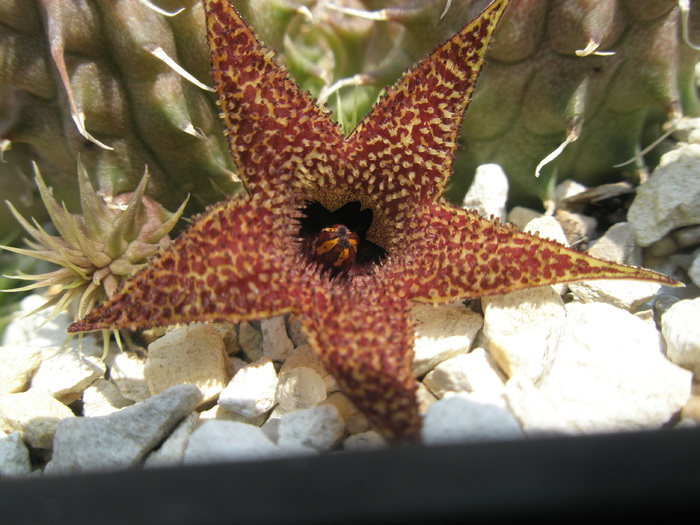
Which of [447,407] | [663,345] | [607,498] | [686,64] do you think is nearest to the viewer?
[607,498]

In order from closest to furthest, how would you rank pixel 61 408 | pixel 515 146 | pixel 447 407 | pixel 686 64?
pixel 447 407 → pixel 61 408 → pixel 686 64 → pixel 515 146

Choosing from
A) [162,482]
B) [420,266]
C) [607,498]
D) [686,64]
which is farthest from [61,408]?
[686,64]

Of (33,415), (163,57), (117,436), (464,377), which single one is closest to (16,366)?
(33,415)

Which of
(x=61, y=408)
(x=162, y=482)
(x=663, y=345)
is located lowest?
(x=61, y=408)

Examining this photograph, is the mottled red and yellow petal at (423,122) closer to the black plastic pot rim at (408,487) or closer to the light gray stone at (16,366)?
the black plastic pot rim at (408,487)

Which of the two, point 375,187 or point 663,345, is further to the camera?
point 375,187

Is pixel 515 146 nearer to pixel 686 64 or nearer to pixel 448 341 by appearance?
pixel 686 64

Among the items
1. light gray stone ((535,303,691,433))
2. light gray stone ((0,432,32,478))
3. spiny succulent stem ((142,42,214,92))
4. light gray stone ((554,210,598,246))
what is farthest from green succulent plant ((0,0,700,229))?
light gray stone ((0,432,32,478))
